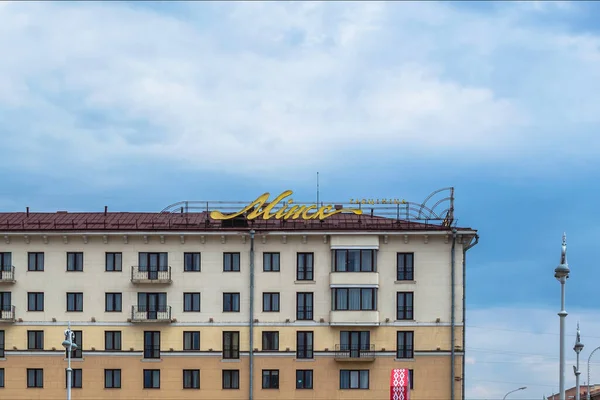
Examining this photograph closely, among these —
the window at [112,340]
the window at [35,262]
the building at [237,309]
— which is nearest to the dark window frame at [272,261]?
the building at [237,309]

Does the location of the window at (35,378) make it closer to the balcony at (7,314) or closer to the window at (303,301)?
the balcony at (7,314)

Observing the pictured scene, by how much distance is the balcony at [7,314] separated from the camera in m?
90.1

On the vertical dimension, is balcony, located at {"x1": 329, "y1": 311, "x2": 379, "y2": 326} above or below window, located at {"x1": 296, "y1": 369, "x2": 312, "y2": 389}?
above

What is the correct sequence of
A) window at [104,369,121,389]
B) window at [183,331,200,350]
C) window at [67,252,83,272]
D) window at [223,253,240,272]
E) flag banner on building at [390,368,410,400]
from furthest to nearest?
window at [67,252,83,272]
window at [223,253,240,272]
window at [183,331,200,350]
window at [104,369,121,389]
flag banner on building at [390,368,410,400]

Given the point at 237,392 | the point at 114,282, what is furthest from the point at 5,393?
the point at 237,392

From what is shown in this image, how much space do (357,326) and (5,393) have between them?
91.4ft

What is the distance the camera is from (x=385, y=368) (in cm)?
8931

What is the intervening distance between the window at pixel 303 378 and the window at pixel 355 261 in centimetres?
824

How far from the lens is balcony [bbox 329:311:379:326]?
293 feet

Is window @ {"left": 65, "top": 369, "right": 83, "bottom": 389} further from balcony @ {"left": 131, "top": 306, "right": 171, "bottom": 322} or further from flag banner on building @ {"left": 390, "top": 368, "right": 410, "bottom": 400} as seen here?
flag banner on building @ {"left": 390, "top": 368, "right": 410, "bottom": 400}

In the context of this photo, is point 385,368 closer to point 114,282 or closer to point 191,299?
point 191,299

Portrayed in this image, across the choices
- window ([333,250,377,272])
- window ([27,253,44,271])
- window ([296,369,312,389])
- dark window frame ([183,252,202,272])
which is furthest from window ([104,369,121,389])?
window ([333,250,377,272])

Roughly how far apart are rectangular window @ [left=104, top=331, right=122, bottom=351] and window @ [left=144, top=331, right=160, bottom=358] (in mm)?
2057

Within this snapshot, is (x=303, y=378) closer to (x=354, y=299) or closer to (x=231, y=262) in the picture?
(x=354, y=299)
